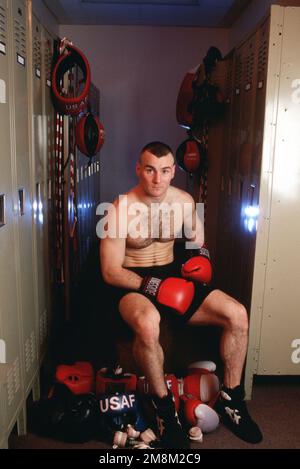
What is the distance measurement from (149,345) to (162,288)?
27 centimetres

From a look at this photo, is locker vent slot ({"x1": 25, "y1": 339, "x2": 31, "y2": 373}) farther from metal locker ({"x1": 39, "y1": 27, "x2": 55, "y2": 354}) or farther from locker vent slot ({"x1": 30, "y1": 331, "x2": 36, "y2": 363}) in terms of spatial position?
metal locker ({"x1": 39, "y1": 27, "x2": 55, "y2": 354})

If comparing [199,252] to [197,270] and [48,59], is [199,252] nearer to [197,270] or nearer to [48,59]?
[197,270]

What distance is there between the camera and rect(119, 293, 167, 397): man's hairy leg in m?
2.11

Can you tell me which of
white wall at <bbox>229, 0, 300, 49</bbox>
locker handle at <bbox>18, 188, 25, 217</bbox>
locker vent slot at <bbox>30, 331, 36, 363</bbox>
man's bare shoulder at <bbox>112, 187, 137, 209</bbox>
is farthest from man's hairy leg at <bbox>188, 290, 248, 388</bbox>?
white wall at <bbox>229, 0, 300, 49</bbox>

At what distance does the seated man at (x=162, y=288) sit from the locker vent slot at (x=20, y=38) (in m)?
0.79

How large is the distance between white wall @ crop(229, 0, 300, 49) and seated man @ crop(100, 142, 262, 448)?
8.22 feet

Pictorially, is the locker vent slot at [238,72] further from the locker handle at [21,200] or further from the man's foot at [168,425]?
the man's foot at [168,425]

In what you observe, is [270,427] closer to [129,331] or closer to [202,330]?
[129,331]

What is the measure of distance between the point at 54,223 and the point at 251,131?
136cm

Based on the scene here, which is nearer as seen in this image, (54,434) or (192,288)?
(54,434)

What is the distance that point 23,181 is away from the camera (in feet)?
6.78

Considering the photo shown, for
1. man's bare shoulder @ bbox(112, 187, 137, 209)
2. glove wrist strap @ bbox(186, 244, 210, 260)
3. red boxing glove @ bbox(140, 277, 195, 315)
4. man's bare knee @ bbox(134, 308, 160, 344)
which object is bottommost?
man's bare knee @ bbox(134, 308, 160, 344)

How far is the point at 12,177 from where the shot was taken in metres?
1.88
